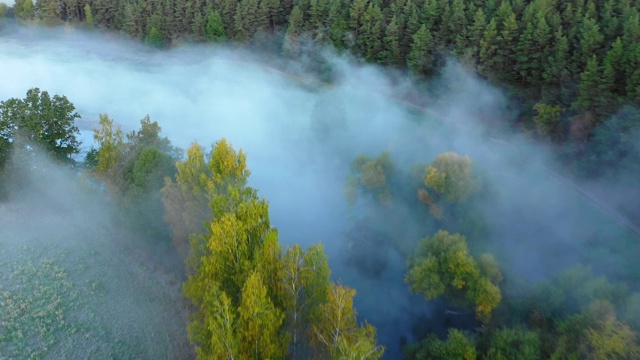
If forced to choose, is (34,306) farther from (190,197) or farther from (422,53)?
(422,53)

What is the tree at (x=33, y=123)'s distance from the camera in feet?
81.8

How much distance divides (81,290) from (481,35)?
99.1 ft

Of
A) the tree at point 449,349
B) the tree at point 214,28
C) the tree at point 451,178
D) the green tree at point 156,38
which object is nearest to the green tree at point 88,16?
the green tree at point 156,38

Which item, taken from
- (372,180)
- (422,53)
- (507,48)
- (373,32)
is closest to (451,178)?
(372,180)

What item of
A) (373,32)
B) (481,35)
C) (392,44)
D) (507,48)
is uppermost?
(481,35)

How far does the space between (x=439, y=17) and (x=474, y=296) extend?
25.6 m

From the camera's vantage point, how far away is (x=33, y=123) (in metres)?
24.9

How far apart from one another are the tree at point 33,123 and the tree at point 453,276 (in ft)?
69.0

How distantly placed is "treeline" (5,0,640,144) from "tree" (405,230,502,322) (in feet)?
48.1

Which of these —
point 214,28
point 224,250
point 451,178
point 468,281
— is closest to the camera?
point 224,250

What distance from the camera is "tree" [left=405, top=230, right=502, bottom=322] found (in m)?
17.9

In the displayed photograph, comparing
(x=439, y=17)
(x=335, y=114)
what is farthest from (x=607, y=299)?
(x=439, y=17)

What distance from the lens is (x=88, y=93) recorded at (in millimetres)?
42469

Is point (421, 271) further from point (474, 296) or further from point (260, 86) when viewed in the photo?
point (260, 86)
